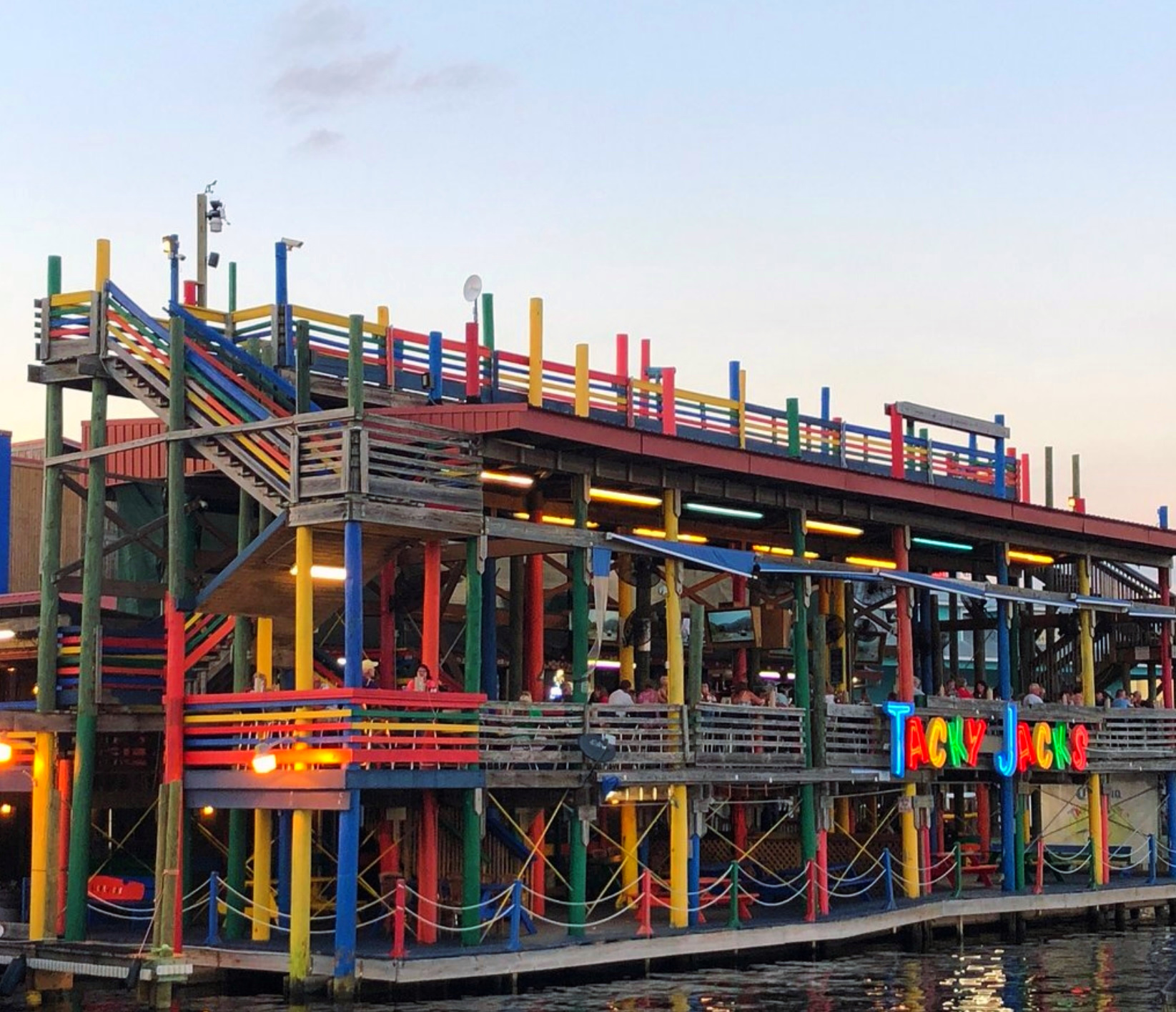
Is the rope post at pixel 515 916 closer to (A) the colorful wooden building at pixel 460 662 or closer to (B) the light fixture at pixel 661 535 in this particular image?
(A) the colorful wooden building at pixel 460 662

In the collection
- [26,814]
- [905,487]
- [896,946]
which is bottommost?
[896,946]

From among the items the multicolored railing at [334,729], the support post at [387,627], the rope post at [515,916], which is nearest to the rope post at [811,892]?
the rope post at [515,916]

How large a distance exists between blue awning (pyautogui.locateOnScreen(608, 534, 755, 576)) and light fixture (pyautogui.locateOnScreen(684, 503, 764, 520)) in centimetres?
233

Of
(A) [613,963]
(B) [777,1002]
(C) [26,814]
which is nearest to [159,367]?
(C) [26,814]

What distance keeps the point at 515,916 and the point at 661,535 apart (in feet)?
40.5

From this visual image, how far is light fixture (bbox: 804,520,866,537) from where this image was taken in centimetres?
4231

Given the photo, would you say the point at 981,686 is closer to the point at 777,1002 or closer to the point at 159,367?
the point at 777,1002

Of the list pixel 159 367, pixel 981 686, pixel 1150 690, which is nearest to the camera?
pixel 159 367

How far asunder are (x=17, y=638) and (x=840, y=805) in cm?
1894

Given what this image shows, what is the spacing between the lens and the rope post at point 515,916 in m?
30.7

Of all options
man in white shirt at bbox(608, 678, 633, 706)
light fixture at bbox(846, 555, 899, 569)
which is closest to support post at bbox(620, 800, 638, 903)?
man in white shirt at bbox(608, 678, 633, 706)

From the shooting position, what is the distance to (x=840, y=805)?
46219 millimetres

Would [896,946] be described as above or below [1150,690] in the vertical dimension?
below

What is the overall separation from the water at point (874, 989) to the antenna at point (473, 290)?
13.1 meters
